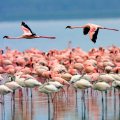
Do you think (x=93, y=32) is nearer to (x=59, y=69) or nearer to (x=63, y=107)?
(x=63, y=107)

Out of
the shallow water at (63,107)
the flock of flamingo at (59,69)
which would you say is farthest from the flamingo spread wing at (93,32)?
the shallow water at (63,107)

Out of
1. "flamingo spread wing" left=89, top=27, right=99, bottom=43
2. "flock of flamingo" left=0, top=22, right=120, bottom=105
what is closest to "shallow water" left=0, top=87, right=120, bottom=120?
"flock of flamingo" left=0, top=22, right=120, bottom=105

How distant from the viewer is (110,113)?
39.3ft

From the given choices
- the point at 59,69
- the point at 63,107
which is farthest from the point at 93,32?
the point at 59,69

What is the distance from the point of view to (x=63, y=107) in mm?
12555

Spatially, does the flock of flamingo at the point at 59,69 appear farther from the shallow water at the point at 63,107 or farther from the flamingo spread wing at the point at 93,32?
the shallow water at the point at 63,107

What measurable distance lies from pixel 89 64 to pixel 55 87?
2.68m

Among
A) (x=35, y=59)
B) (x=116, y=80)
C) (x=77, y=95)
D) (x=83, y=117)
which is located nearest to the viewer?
(x=83, y=117)

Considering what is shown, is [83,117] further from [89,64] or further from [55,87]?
[89,64]

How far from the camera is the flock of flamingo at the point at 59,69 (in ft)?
41.4

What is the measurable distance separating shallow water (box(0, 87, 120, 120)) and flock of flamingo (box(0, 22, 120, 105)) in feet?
0.76

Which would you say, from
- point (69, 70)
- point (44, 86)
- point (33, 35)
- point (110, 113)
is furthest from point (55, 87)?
point (33, 35)

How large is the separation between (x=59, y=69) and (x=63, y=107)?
217 centimetres

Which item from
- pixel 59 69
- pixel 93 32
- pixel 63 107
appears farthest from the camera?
pixel 59 69
